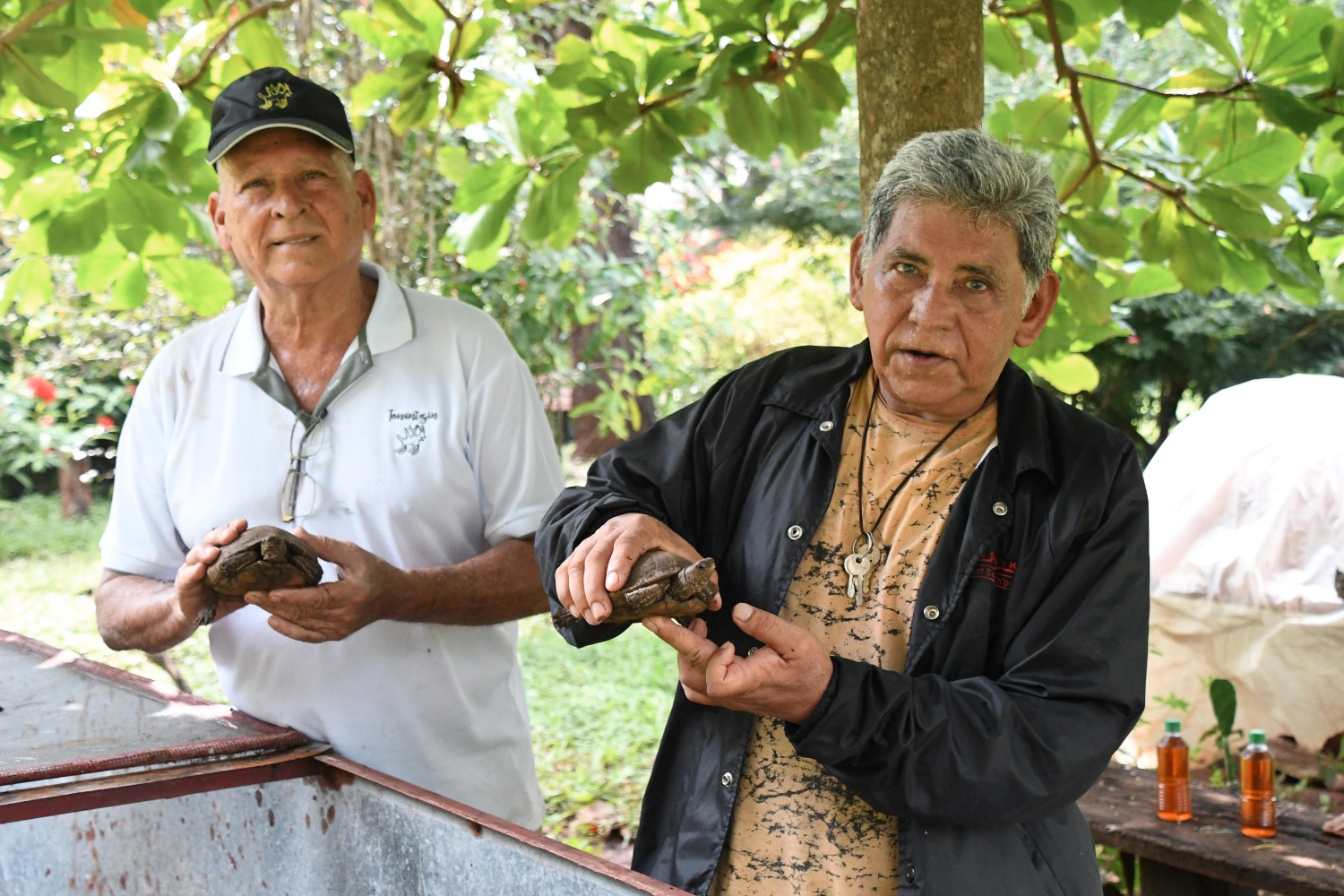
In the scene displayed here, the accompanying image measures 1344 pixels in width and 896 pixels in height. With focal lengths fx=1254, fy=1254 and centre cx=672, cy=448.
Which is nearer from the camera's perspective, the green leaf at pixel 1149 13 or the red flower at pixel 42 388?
the green leaf at pixel 1149 13

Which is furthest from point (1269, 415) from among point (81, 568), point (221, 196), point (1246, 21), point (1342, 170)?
point (81, 568)

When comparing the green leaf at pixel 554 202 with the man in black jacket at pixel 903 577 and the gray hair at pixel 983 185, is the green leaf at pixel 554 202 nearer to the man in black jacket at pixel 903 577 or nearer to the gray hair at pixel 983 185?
the man in black jacket at pixel 903 577

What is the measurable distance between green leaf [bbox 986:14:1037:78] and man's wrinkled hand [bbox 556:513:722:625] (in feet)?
6.15

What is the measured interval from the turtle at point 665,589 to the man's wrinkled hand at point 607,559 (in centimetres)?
1

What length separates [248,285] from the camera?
5.12 metres

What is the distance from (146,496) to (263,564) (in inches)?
22.3

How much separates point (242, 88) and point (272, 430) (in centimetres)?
61

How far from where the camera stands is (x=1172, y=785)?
3322mm

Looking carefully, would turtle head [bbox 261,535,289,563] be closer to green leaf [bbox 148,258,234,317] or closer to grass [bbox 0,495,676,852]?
green leaf [bbox 148,258,234,317]

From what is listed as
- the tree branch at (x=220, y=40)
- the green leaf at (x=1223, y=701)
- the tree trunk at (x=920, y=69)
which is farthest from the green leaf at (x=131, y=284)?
the green leaf at (x=1223, y=701)

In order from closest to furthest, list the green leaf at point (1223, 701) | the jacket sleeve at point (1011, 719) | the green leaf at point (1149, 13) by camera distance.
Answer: the jacket sleeve at point (1011, 719)
the green leaf at point (1149, 13)
the green leaf at point (1223, 701)

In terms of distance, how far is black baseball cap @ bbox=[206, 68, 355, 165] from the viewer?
7.22ft

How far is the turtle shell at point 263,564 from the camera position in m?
1.87

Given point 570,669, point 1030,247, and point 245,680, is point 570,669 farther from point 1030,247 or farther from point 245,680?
point 1030,247
